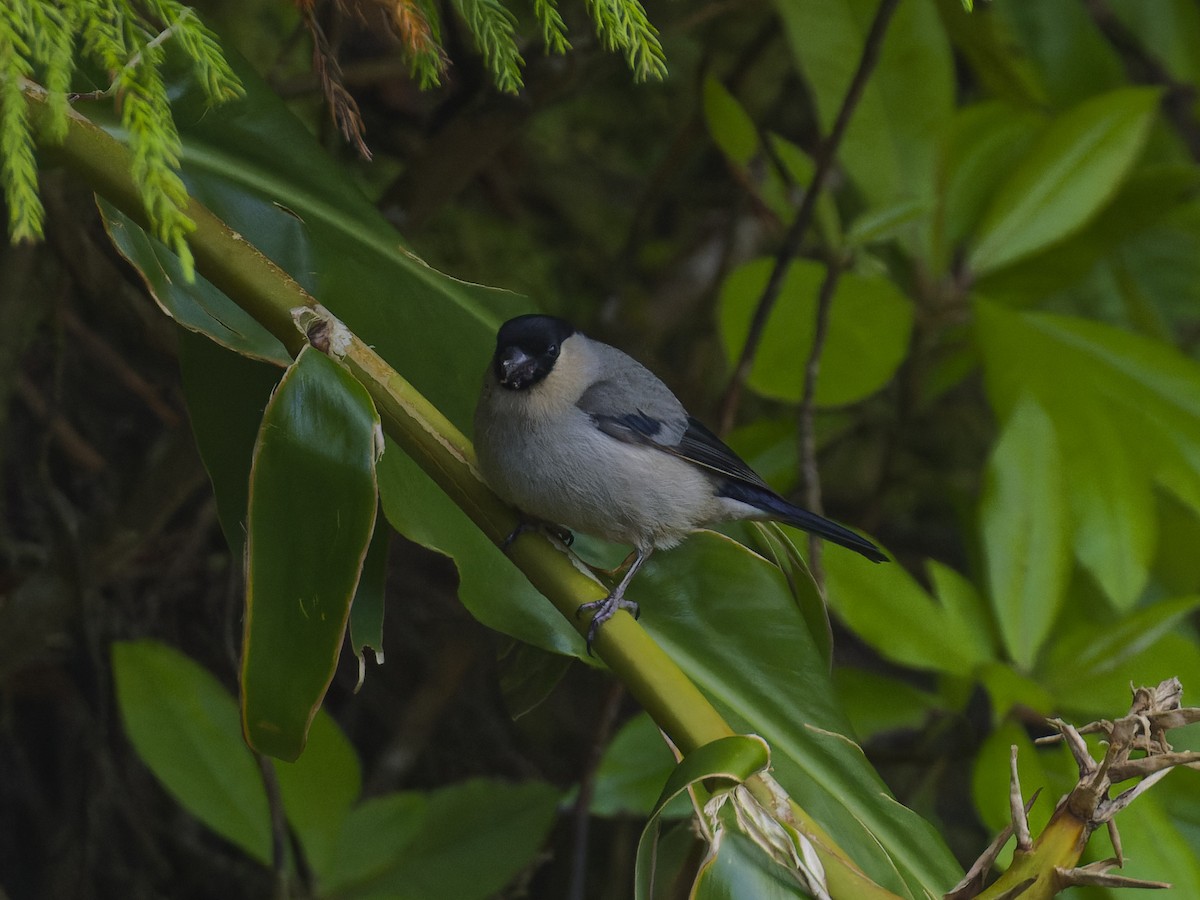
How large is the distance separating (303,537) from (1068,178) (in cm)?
177

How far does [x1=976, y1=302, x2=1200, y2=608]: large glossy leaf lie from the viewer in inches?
81.7

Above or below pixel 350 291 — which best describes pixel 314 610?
below

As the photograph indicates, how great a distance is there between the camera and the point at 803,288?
7.59 feet

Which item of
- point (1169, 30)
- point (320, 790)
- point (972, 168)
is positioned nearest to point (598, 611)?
point (320, 790)

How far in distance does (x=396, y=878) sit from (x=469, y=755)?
0.80 m

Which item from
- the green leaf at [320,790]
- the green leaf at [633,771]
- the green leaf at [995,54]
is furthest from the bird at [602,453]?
the green leaf at [995,54]

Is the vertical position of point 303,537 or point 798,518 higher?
point 303,537

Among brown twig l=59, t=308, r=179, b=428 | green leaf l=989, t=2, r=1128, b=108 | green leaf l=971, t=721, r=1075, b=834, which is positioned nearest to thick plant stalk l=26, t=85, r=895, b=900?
green leaf l=971, t=721, r=1075, b=834

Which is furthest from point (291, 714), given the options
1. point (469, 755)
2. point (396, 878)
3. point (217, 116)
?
point (469, 755)

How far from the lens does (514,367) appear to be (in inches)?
62.4

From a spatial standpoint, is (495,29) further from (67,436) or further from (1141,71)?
(1141,71)

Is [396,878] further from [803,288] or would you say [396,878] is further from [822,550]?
[803,288]

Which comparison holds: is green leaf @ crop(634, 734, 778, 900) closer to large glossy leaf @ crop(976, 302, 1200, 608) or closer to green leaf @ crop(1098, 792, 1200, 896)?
green leaf @ crop(1098, 792, 1200, 896)

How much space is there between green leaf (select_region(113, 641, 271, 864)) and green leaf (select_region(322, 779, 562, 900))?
0.54ft
